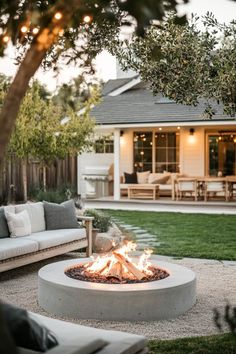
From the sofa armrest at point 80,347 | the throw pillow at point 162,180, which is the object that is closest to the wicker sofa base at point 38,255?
the sofa armrest at point 80,347

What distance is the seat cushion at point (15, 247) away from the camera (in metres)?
7.83

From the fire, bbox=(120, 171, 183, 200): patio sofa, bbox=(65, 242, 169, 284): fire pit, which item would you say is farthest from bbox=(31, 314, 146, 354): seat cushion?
bbox=(120, 171, 183, 200): patio sofa

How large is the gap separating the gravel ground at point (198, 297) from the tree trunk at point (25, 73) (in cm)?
390

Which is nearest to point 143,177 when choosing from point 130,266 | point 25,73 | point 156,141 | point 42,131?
point 156,141

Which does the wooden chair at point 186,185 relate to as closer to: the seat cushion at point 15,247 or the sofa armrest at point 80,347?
the seat cushion at point 15,247

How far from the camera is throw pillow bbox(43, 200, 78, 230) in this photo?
31.8 ft

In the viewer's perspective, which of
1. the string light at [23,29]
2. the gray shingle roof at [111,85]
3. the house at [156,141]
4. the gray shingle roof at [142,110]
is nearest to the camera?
the string light at [23,29]

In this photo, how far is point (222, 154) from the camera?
2227cm

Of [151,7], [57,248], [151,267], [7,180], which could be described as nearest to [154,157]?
[7,180]

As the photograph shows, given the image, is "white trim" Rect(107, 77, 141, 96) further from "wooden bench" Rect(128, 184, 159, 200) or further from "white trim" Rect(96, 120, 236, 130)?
"wooden bench" Rect(128, 184, 159, 200)

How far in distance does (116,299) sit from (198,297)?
157cm

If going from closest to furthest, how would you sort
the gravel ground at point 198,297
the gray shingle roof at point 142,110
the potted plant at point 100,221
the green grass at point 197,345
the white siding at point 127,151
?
the green grass at point 197,345 → the gravel ground at point 198,297 → the potted plant at point 100,221 → the gray shingle roof at point 142,110 → the white siding at point 127,151

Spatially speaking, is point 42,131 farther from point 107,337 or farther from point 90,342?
point 90,342

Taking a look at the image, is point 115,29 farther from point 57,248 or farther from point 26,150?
point 26,150
